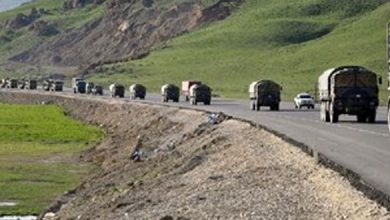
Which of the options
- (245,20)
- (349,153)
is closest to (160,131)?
(349,153)

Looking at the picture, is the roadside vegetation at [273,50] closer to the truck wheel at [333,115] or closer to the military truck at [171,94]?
the military truck at [171,94]

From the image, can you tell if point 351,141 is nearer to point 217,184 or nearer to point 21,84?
point 217,184

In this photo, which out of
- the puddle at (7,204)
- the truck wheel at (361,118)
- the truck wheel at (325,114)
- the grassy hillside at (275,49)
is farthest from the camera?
the grassy hillside at (275,49)

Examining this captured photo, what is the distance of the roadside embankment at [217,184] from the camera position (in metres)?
24.8

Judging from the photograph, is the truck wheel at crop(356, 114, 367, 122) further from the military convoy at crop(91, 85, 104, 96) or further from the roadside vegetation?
the military convoy at crop(91, 85, 104, 96)

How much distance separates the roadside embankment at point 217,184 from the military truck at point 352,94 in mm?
4899

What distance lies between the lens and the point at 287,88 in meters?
130

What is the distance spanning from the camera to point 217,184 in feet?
99.0

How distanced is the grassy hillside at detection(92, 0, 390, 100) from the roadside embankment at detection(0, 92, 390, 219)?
8093 cm

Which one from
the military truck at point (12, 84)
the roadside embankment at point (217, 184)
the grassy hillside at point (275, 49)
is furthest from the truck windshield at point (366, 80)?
the military truck at point (12, 84)

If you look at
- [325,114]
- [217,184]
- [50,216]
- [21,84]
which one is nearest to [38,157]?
[325,114]

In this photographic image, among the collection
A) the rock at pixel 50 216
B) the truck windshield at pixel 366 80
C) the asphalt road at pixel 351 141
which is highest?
the truck windshield at pixel 366 80

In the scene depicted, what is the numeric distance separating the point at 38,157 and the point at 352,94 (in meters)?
17.1

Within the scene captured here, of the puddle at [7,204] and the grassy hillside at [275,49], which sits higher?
the grassy hillside at [275,49]
